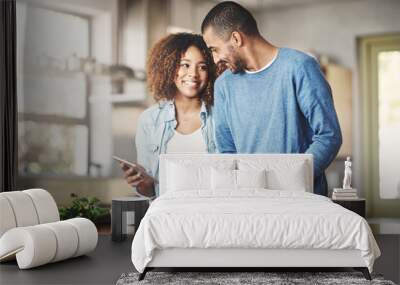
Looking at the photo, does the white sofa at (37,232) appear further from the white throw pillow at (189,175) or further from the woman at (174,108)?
the woman at (174,108)

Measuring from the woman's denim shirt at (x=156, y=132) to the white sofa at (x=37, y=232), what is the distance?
1.70 m

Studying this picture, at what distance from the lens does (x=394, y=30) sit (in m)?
6.69

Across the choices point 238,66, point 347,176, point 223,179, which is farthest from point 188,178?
point 347,176

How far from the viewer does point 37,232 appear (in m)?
4.68

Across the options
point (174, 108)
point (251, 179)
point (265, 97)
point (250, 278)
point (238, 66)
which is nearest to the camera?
point (250, 278)

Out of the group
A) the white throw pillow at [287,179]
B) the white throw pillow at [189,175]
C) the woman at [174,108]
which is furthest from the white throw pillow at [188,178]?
the woman at [174,108]

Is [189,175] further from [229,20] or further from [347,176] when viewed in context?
[229,20]

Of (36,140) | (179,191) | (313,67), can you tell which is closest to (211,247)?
(179,191)

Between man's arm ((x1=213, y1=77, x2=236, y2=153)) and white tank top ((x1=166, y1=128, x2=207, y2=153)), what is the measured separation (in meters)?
0.19

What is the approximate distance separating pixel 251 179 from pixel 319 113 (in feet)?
4.26

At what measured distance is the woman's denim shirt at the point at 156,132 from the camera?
685 centimetres

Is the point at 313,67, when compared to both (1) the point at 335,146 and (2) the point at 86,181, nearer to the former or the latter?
(1) the point at 335,146

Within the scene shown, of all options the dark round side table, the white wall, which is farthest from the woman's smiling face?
the dark round side table

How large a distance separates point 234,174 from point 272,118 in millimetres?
1033
